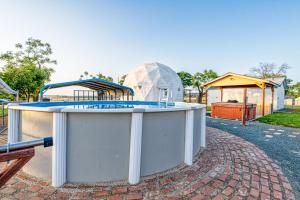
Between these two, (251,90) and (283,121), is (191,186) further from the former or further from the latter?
(251,90)

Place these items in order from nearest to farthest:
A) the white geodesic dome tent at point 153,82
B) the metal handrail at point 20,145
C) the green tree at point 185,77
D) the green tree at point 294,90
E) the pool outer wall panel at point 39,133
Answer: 1. the metal handrail at point 20,145
2. the pool outer wall panel at point 39,133
3. the white geodesic dome tent at point 153,82
4. the green tree at point 185,77
5. the green tree at point 294,90

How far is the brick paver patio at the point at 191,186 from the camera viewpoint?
216 centimetres

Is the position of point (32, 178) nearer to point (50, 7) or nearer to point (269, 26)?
point (50, 7)

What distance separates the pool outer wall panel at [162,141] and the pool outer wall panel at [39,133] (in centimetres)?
155

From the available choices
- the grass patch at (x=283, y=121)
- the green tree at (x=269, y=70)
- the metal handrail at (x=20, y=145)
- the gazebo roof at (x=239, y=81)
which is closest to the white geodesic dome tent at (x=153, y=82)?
the gazebo roof at (x=239, y=81)

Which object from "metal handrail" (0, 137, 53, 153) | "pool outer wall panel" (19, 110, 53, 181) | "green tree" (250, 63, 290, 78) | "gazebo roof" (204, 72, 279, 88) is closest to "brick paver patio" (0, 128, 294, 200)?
"pool outer wall panel" (19, 110, 53, 181)

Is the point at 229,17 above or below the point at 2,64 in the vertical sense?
above

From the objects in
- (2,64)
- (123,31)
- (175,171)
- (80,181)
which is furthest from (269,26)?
(2,64)

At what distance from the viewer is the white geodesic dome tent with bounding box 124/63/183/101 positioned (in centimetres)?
2123

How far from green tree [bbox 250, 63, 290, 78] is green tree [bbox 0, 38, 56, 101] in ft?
135

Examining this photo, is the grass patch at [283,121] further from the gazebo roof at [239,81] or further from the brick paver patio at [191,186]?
the brick paver patio at [191,186]

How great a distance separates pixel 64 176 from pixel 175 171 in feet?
6.26

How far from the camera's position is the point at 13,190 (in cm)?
221

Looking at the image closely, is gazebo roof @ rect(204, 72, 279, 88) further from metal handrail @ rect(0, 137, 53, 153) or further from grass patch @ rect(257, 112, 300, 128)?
metal handrail @ rect(0, 137, 53, 153)
